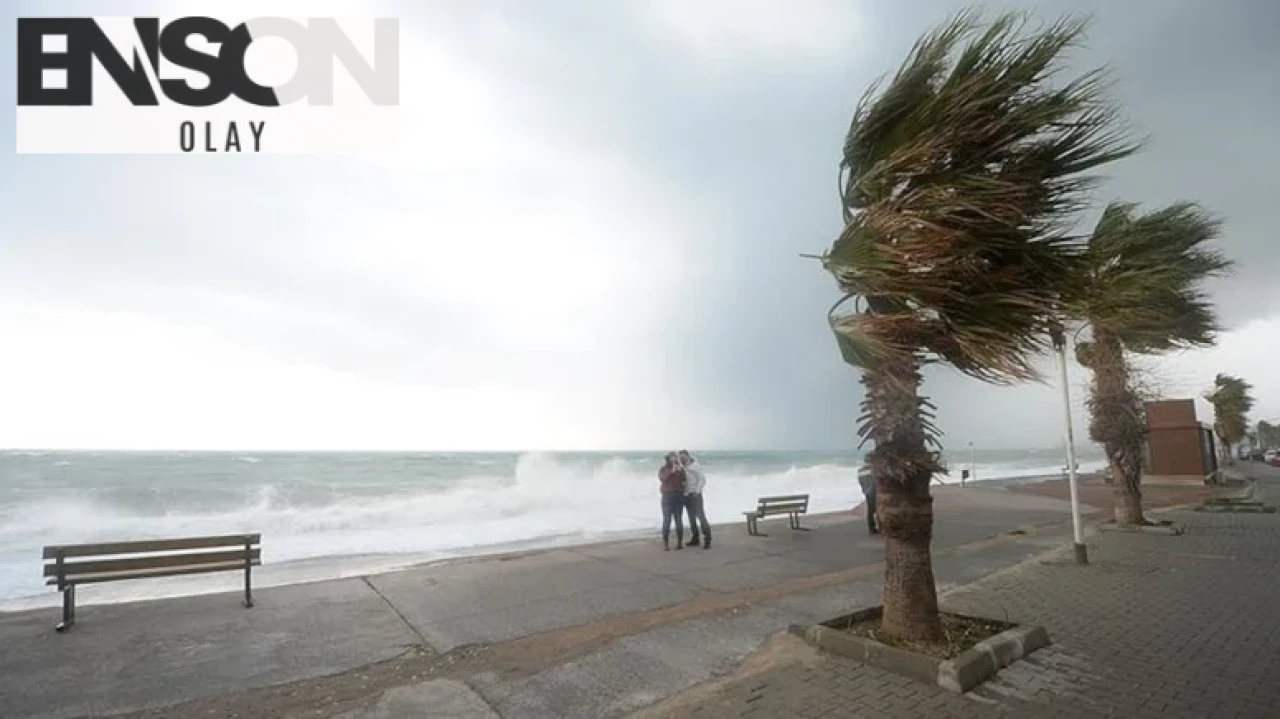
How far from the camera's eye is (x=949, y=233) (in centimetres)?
411

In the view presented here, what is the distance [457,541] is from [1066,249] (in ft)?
47.3

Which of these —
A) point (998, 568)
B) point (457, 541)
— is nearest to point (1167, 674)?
point (998, 568)

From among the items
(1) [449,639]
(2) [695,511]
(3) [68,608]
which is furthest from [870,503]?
(3) [68,608]

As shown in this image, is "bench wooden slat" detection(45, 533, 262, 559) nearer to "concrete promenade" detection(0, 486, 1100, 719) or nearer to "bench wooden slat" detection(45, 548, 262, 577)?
"bench wooden slat" detection(45, 548, 262, 577)

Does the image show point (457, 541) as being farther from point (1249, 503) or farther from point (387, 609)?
point (1249, 503)

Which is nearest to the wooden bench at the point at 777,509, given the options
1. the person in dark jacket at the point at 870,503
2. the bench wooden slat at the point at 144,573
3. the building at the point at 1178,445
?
the person in dark jacket at the point at 870,503

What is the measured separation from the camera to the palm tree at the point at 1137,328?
31.3 feet

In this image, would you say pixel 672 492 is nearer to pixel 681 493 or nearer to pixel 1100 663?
pixel 681 493

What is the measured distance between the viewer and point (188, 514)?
84.1 ft

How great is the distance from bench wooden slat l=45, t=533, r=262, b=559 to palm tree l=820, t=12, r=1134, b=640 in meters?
7.35

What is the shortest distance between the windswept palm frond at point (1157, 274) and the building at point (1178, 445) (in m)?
15.1

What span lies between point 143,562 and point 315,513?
17246 mm

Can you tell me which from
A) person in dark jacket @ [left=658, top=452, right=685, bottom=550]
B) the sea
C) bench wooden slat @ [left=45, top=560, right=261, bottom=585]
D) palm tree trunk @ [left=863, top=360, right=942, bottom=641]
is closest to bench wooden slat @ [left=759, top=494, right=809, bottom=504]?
person in dark jacket @ [left=658, top=452, right=685, bottom=550]

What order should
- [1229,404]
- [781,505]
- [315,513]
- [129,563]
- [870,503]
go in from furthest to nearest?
[1229,404]
[315,513]
[781,505]
[870,503]
[129,563]
